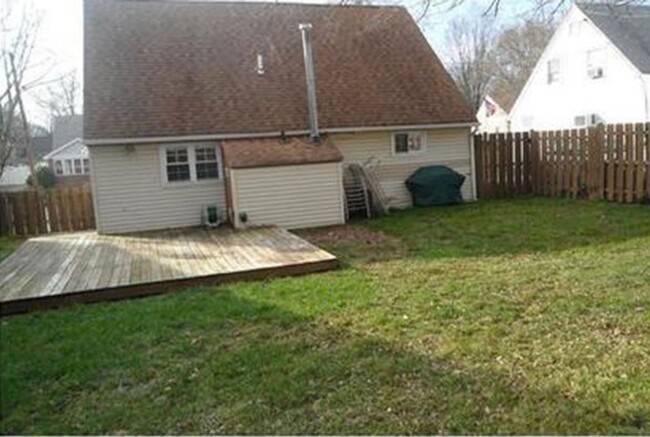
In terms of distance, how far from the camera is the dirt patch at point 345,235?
11.1 meters

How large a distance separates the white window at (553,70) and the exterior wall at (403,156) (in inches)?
676

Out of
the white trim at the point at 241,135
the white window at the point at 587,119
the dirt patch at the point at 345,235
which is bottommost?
the dirt patch at the point at 345,235

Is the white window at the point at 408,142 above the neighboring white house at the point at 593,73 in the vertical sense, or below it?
below

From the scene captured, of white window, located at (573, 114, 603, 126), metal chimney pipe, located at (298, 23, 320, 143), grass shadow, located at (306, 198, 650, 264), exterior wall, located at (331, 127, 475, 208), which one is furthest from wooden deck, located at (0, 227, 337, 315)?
white window, located at (573, 114, 603, 126)

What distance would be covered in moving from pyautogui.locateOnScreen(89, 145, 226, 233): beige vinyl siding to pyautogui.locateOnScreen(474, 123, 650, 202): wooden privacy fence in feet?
27.1

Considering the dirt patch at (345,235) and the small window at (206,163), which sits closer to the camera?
the dirt patch at (345,235)

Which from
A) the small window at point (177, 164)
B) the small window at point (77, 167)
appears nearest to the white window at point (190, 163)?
the small window at point (177, 164)

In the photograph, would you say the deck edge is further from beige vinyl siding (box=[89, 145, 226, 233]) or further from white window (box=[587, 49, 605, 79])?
white window (box=[587, 49, 605, 79])

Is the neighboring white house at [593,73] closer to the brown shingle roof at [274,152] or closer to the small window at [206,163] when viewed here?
the brown shingle roof at [274,152]

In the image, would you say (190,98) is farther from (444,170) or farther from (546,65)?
(546,65)

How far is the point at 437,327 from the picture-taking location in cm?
562

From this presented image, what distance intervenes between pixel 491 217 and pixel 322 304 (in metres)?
7.59

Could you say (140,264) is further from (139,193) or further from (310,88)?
(310,88)

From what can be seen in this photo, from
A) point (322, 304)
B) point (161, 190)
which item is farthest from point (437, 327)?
point (161, 190)
